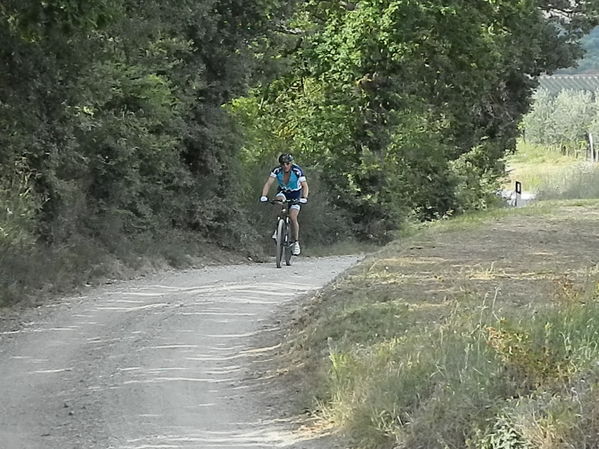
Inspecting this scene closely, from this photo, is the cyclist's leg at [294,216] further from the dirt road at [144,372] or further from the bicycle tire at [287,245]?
the dirt road at [144,372]

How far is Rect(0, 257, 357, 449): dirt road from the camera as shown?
748cm

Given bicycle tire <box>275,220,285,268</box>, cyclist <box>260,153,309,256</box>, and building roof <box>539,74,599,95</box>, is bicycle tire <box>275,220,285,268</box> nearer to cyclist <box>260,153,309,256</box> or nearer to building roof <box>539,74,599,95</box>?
cyclist <box>260,153,309,256</box>

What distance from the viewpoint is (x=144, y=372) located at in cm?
930

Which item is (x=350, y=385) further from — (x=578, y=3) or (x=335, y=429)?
(x=578, y=3)

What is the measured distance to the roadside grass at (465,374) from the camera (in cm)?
561

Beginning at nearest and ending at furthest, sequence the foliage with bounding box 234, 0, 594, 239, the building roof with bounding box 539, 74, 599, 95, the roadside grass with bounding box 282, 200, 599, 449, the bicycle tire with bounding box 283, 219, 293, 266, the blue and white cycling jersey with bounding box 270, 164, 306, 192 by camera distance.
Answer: the roadside grass with bounding box 282, 200, 599, 449 < the blue and white cycling jersey with bounding box 270, 164, 306, 192 < the bicycle tire with bounding box 283, 219, 293, 266 < the foliage with bounding box 234, 0, 594, 239 < the building roof with bounding box 539, 74, 599, 95

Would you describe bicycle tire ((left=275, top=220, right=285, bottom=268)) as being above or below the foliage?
below

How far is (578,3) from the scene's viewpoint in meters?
32.8

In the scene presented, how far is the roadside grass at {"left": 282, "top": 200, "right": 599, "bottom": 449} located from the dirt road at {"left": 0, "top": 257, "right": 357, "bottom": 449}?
1.94 ft

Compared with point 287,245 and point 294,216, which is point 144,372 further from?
point 287,245

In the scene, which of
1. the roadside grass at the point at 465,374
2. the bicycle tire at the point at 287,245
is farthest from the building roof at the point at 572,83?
the roadside grass at the point at 465,374

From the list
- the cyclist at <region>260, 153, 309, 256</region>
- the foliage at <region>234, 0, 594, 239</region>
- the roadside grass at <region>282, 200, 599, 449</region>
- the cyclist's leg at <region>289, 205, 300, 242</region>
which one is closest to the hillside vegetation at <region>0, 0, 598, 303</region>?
the foliage at <region>234, 0, 594, 239</region>

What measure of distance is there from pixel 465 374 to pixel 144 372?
3.89 m

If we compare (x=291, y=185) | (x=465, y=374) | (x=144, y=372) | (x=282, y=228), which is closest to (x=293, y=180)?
(x=291, y=185)
